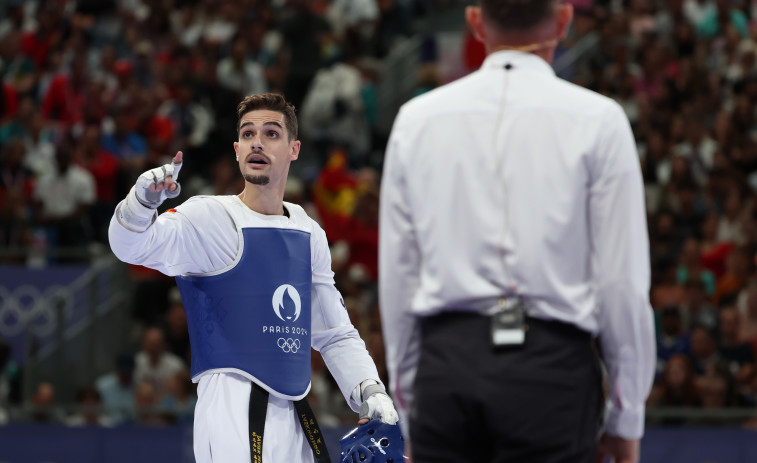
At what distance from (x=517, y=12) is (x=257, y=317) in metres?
2.63

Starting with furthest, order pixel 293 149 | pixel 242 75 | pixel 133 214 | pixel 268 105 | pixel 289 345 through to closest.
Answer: pixel 242 75 → pixel 293 149 → pixel 268 105 → pixel 289 345 → pixel 133 214

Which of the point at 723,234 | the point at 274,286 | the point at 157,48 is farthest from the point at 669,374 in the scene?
the point at 157,48

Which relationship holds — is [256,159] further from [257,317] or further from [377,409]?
[377,409]

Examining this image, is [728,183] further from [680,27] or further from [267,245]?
[267,245]

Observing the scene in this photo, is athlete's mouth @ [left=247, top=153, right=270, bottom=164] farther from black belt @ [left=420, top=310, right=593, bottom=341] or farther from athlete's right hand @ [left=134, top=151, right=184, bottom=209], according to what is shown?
black belt @ [left=420, top=310, right=593, bottom=341]

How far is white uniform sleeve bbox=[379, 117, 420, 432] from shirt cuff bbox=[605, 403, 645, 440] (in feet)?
1.83

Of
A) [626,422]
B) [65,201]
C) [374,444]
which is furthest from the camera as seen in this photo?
[65,201]

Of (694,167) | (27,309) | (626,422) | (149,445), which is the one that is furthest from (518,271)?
(27,309)

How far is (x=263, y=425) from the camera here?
5.27 m

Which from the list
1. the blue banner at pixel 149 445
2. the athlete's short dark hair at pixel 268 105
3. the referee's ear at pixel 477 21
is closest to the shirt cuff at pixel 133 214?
the athlete's short dark hair at pixel 268 105

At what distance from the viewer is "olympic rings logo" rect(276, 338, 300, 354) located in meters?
Answer: 5.43

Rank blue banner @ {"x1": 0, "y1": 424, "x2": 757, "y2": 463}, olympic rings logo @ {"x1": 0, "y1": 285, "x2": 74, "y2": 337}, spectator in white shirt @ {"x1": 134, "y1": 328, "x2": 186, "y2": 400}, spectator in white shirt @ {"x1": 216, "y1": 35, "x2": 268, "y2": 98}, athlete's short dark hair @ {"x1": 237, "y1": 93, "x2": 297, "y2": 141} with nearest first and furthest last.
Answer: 1. athlete's short dark hair @ {"x1": 237, "y1": 93, "x2": 297, "y2": 141}
2. blue banner @ {"x1": 0, "y1": 424, "x2": 757, "y2": 463}
3. spectator in white shirt @ {"x1": 134, "y1": 328, "x2": 186, "y2": 400}
4. olympic rings logo @ {"x1": 0, "y1": 285, "x2": 74, "y2": 337}
5. spectator in white shirt @ {"x1": 216, "y1": 35, "x2": 268, "y2": 98}

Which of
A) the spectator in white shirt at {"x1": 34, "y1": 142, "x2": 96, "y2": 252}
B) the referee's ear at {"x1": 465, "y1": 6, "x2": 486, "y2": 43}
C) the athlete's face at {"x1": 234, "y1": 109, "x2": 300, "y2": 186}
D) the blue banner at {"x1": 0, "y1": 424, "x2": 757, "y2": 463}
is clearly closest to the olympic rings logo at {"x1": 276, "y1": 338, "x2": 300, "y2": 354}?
the athlete's face at {"x1": 234, "y1": 109, "x2": 300, "y2": 186}

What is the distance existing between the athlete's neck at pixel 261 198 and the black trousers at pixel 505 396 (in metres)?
2.75
